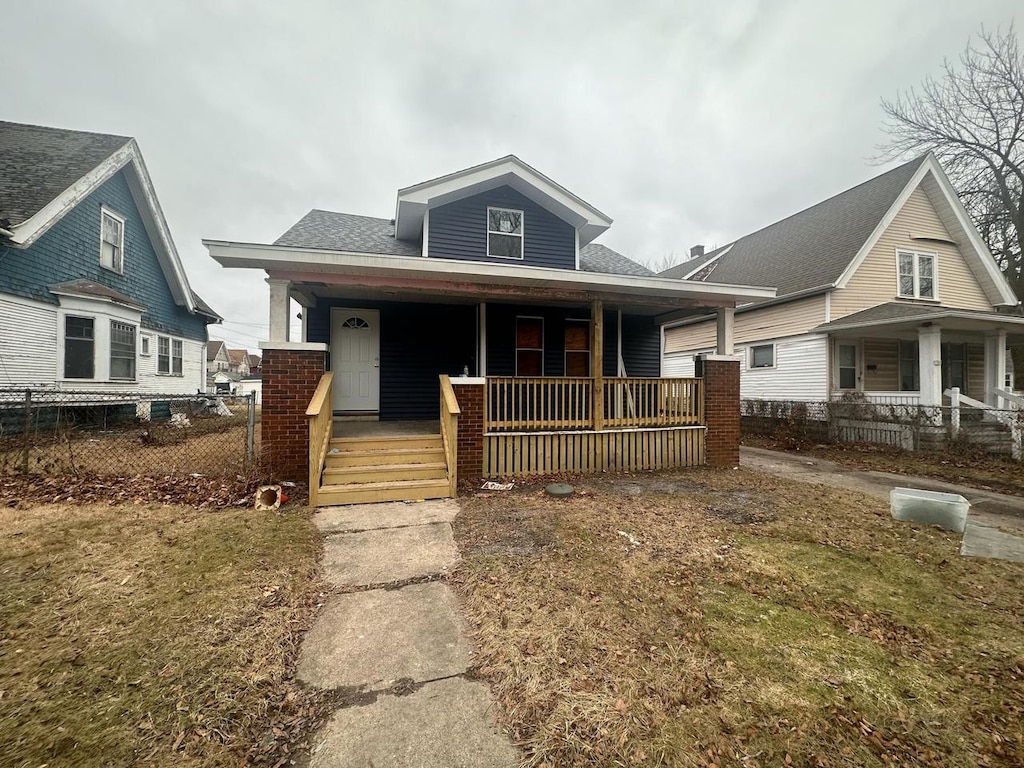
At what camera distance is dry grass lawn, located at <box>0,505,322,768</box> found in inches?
67.6

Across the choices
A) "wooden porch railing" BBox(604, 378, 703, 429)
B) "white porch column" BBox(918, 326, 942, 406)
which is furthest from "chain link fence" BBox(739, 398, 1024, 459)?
"wooden porch railing" BBox(604, 378, 703, 429)

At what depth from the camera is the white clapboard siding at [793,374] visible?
39.6ft

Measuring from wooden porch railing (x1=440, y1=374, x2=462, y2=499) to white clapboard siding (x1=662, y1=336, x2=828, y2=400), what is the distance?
874cm

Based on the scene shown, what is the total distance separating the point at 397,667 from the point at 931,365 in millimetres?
13925

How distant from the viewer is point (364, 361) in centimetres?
852

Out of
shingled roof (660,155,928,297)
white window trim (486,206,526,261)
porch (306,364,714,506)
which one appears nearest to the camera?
porch (306,364,714,506)

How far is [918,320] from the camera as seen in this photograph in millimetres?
9812

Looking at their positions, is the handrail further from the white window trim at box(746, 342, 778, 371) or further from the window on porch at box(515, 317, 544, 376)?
the white window trim at box(746, 342, 778, 371)

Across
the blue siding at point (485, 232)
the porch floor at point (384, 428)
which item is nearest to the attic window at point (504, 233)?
the blue siding at point (485, 232)

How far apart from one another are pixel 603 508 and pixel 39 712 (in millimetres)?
4665

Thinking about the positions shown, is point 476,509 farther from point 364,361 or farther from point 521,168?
point 521,168

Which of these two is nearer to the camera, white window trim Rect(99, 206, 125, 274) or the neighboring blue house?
the neighboring blue house

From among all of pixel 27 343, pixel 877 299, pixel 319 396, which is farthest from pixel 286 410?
pixel 877 299

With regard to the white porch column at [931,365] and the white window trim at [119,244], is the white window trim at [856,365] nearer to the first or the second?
the white porch column at [931,365]
